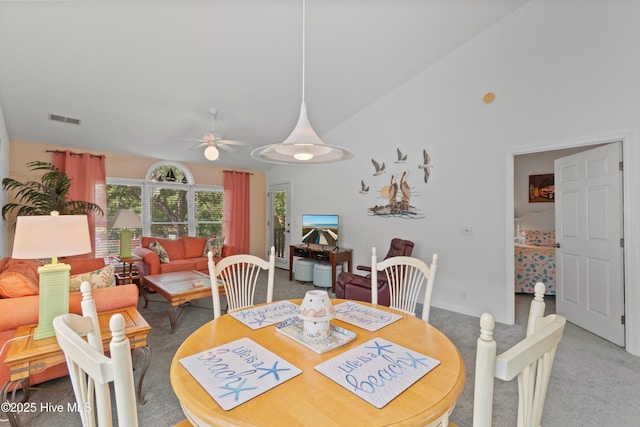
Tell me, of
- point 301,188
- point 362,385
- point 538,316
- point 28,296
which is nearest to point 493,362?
point 362,385

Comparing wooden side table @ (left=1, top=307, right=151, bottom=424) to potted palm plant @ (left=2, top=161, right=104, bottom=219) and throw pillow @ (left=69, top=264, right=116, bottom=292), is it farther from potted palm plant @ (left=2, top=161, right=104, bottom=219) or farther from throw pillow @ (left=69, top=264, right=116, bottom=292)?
potted palm plant @ (left=2, top=161, right=104, bottom=219)

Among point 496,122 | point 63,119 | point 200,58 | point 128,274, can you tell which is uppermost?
point 200,58

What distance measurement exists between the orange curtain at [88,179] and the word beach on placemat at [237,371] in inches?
185

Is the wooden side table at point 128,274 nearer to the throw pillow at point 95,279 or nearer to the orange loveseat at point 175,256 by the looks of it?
the orange loveseat at point 175,256

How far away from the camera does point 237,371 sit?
1.00 meters

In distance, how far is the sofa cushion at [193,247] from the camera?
511cm

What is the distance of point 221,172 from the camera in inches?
246

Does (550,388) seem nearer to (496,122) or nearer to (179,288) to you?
(496,122)

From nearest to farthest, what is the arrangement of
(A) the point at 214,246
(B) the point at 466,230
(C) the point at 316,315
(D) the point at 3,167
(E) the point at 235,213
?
(C) the point at 316,315, (B) the point at 466,230, (D) the point at 3,167, (A) the point at 214,246, (E) the point at 235,213

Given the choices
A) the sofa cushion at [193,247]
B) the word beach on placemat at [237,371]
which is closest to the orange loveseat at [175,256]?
the sofa cushion at [193,247]

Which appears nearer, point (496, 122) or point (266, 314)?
point (266, 314)

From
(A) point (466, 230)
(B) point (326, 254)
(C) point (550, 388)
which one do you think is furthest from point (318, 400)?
(B) point (326, 254)

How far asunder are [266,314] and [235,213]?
196 inches

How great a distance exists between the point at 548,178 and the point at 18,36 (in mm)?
7021
